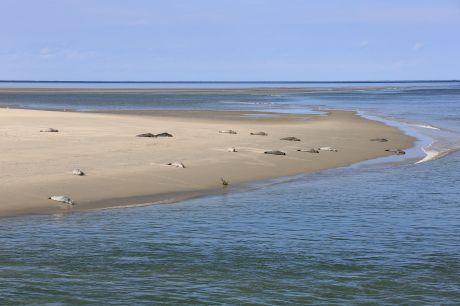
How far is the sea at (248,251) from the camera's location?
9820 millimetres

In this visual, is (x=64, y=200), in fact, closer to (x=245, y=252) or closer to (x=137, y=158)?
(x=245, y=252)

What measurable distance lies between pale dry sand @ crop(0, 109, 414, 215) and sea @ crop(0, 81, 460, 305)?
1388 mm

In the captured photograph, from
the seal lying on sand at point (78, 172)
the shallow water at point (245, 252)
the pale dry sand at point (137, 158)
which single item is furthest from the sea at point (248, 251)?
the seal lying on sand at point (78, 172)

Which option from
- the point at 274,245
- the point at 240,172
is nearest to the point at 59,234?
the point at 274,245

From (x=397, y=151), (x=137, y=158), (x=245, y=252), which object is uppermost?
(x=137, y=158)

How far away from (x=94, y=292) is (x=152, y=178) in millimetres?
9752

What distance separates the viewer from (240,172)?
21531mm

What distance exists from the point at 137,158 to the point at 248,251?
11.2m

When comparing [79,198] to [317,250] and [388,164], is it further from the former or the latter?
[388,164]

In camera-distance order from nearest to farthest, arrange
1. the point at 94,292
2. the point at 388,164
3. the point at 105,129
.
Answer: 1. the point at 94,292
2. the point at 388,164
3. the point at 105,129

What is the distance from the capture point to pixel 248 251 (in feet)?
39.9

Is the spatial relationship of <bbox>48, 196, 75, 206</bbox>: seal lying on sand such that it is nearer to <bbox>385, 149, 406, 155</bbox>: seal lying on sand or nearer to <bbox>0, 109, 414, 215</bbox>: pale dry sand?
<bbox>0, 109, 414, 215</bbox>: pale dry sand

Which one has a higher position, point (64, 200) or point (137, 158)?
point (137, 158)

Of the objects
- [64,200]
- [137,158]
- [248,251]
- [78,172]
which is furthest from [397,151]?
[248,251]
